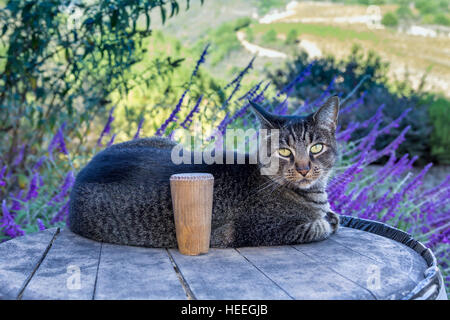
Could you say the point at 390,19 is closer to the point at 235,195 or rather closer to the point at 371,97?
the point at 371,97

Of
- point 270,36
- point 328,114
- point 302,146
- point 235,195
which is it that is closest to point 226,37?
point 270,36

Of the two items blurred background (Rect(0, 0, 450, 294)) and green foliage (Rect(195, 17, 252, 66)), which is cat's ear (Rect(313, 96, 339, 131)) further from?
green foliage (Rect(195, 17, 252, 66))

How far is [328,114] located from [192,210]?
90 centimetres

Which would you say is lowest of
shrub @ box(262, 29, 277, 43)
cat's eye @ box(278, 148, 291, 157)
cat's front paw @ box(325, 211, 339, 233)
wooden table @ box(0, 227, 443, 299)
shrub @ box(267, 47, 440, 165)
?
shrub @ box(267, 47, 440, 165)

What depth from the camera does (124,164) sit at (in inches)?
89.4

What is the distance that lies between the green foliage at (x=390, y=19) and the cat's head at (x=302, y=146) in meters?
16.7

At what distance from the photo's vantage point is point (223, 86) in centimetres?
429

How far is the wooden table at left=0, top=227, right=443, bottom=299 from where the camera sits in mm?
1477

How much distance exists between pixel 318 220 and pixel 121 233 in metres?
0.92

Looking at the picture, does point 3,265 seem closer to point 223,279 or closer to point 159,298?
point 159,298

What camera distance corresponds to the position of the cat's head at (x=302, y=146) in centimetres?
223

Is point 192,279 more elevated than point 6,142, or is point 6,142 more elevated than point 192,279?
point 192,279

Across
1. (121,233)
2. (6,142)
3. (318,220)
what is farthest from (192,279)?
(6,142)

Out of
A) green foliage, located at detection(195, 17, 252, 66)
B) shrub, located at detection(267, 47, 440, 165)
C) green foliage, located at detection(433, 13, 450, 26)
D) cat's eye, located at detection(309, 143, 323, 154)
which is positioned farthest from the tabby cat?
green foliage, located at detection(433, 13, 450, 26)
